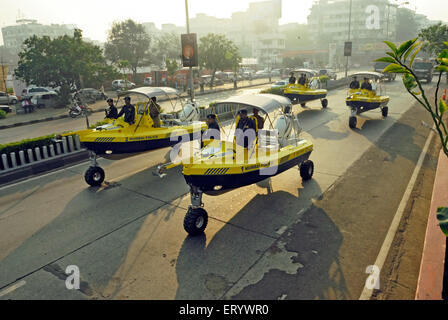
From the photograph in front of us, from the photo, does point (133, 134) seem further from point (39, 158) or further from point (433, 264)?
point (433, 264)

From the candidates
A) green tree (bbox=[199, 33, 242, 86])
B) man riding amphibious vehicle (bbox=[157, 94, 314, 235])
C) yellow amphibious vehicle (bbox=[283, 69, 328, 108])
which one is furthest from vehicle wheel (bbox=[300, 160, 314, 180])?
green tree (bbox=[199, 33, 242, 86])

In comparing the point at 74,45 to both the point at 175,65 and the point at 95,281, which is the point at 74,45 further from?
the point at 95,281

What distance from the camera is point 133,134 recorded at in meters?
10.2

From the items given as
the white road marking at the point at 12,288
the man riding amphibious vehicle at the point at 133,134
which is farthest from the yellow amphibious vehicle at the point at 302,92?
the white road marking at the point at 12,288

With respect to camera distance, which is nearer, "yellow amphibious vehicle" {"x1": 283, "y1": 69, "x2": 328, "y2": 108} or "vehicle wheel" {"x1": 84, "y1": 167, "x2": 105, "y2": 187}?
"vehicle wheel" {"x1": 84, "y1": 167, "x2": 105, "y2": 187}

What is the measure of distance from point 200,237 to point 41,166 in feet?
25.5

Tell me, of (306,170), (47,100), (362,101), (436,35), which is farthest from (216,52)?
(306,170)

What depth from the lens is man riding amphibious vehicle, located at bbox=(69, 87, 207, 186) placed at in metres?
9.71

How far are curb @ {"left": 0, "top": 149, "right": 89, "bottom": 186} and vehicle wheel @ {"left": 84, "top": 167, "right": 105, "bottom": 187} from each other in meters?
2.92

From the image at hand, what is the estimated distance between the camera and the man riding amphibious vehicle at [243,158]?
22.2ft

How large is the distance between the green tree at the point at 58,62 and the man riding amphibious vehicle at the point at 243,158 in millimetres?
22914

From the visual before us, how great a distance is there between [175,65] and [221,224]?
34.9 m

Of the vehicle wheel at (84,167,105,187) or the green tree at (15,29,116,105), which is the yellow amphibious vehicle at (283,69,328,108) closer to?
the vehicle wheel at (84,167,105,187)

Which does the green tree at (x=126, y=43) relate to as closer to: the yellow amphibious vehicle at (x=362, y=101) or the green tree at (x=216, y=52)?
the green tree at (x=216, y=52)
